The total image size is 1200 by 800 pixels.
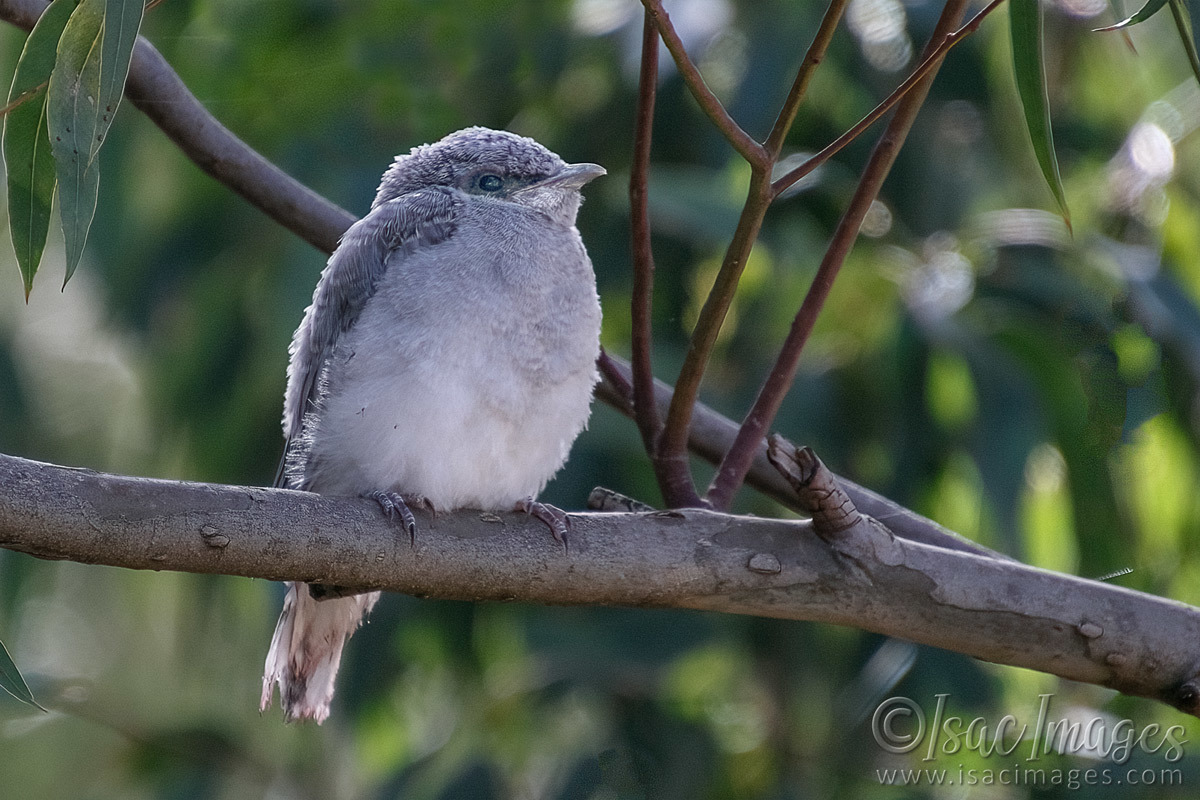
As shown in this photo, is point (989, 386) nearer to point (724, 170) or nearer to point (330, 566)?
point (724, 170)

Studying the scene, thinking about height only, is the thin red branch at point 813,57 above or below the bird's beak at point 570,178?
below

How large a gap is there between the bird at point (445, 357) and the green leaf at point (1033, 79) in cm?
97

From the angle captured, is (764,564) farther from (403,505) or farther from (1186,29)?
(1186,29)

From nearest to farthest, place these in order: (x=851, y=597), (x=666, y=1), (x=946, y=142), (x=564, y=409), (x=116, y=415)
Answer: (x=851, y=597) → (x=564, y=409) → (x=666, y=1) → (x=946, y=142) → (x=116, y=415)

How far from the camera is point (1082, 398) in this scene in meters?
3.45

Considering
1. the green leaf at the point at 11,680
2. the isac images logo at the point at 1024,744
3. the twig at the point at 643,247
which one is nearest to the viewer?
the green leaf at the point at 11,680

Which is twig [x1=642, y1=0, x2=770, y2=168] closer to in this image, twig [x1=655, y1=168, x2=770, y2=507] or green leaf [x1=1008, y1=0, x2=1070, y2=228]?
twig [x1=655, y1=168, x2=770, y2=507]

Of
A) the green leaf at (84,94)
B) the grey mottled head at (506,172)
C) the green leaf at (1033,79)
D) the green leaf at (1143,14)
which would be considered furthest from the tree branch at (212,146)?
the green leaf at (1143,14)

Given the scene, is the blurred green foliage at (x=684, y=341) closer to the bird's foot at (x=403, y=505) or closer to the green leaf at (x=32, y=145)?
the bird's foot at (x=403, y=505)

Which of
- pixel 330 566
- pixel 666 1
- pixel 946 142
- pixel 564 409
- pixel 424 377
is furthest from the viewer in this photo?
pixel 946 142

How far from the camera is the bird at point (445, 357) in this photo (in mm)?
2312

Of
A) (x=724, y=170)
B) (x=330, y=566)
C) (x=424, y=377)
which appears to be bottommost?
(x=330, y=566)

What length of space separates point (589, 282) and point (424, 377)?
1.49 ft

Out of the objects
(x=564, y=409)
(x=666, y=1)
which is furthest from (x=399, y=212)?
(x=666, y=1)
